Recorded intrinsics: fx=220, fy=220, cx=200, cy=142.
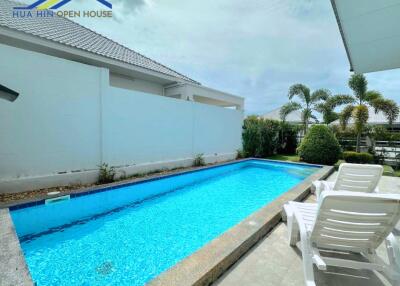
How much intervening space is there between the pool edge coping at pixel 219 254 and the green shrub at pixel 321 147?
9.77 meters

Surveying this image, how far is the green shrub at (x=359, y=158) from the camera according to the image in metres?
13.4

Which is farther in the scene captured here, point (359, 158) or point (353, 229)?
point (359, 158)

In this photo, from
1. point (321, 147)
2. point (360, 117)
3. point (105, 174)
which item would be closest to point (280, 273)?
point (105, 174)

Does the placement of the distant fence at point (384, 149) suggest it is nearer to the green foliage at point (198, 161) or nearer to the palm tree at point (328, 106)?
the palm tree at point (328, 106)

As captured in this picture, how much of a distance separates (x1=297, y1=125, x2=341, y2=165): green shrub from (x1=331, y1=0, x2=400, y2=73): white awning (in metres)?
6.97

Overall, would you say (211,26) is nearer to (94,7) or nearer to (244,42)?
(244,42)

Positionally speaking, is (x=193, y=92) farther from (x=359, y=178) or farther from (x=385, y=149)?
(x=385, y=149)

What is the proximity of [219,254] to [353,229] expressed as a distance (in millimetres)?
1664

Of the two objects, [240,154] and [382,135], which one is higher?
[382,135]

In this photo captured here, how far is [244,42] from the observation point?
11461mm

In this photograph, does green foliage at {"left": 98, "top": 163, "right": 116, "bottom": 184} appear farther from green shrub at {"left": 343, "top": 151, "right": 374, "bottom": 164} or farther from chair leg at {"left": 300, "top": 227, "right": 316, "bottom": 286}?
green shrub at {"left": 343, "top": 151, "right": 374, "bottom": 164}

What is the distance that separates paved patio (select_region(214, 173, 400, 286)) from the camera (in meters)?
2.64

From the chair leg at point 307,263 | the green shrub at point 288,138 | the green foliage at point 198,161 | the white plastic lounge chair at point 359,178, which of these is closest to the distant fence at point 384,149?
the green shrub at point 288,138

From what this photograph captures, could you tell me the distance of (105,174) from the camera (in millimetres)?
7793
